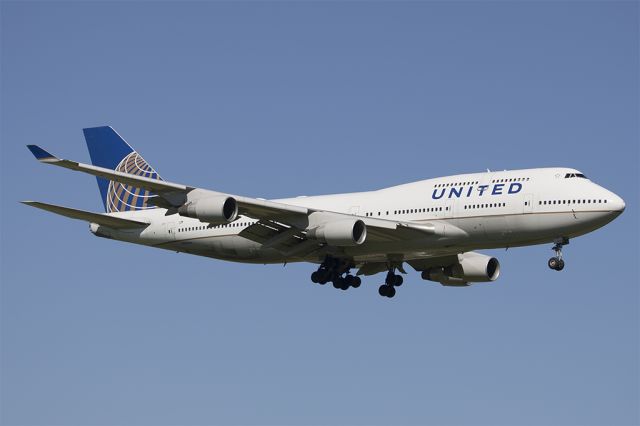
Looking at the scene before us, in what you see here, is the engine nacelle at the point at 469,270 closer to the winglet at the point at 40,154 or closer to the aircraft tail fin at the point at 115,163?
the aircraft tail fin at the point at 115,163

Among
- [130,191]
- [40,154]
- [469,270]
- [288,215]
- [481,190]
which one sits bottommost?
[40,154]

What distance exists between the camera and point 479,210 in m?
48.1

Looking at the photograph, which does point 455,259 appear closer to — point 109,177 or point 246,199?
point 246,199

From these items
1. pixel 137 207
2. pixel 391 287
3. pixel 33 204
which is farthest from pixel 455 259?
pixel 33 204

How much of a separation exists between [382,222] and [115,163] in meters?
17.0

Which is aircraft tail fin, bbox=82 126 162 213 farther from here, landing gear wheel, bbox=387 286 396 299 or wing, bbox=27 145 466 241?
landing gear wheel, bbox=387 286 396 299

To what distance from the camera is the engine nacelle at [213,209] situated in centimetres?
4716

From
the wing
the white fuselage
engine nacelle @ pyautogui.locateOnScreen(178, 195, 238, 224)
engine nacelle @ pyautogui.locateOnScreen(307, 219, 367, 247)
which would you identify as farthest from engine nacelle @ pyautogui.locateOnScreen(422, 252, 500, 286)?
engine nacelle @ pyautogui.locateOnScreen(178, 195, 238, 224)

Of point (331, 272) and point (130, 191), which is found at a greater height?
point (130, 191)

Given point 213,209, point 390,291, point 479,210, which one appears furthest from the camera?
point 390,291

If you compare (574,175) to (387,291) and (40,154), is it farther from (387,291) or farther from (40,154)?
(40,154)

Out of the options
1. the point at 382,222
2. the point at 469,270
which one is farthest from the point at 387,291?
the point at 382,222

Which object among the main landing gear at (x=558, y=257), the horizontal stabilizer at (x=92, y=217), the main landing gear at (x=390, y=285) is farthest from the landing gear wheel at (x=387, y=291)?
the horizontal stabilizer at (x=92, y=217)

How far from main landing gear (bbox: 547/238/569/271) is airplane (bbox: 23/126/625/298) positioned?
0.13 ft
